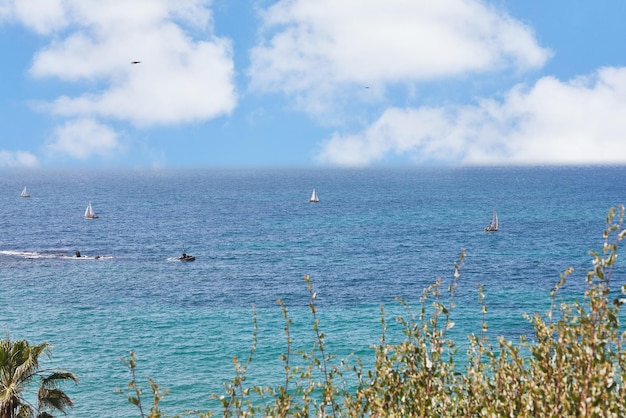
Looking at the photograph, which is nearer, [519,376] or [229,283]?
[519,376]

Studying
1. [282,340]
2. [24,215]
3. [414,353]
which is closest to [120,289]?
[282,340]

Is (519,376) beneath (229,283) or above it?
above

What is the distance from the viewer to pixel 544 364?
1270 cm

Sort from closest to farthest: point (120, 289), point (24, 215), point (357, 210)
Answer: point (120, 289) → point (24, 215) → point (357, 210)

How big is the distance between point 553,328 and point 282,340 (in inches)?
2095

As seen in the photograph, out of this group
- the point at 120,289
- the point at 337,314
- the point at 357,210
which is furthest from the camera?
the point at 357,210

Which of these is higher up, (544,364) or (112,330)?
(544,364)

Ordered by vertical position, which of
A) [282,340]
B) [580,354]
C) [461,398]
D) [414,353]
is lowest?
[282,340]

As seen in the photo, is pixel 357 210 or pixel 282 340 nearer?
pixel 282 340

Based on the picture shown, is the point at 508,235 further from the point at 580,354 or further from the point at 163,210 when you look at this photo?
the point at 580,354

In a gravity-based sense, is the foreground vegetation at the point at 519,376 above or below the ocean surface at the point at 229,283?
above

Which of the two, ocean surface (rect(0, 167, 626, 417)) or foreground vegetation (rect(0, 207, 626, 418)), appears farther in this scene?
ocean surface (rect(0, 167, 626, 417))

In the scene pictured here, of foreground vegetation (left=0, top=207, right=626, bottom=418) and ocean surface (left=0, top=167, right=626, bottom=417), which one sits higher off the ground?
foreground vegetation (left=0, top=207, right=626, bottom=418)

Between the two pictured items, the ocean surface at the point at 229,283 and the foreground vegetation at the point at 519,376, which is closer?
the foreground vegetation at the point at 519,376
